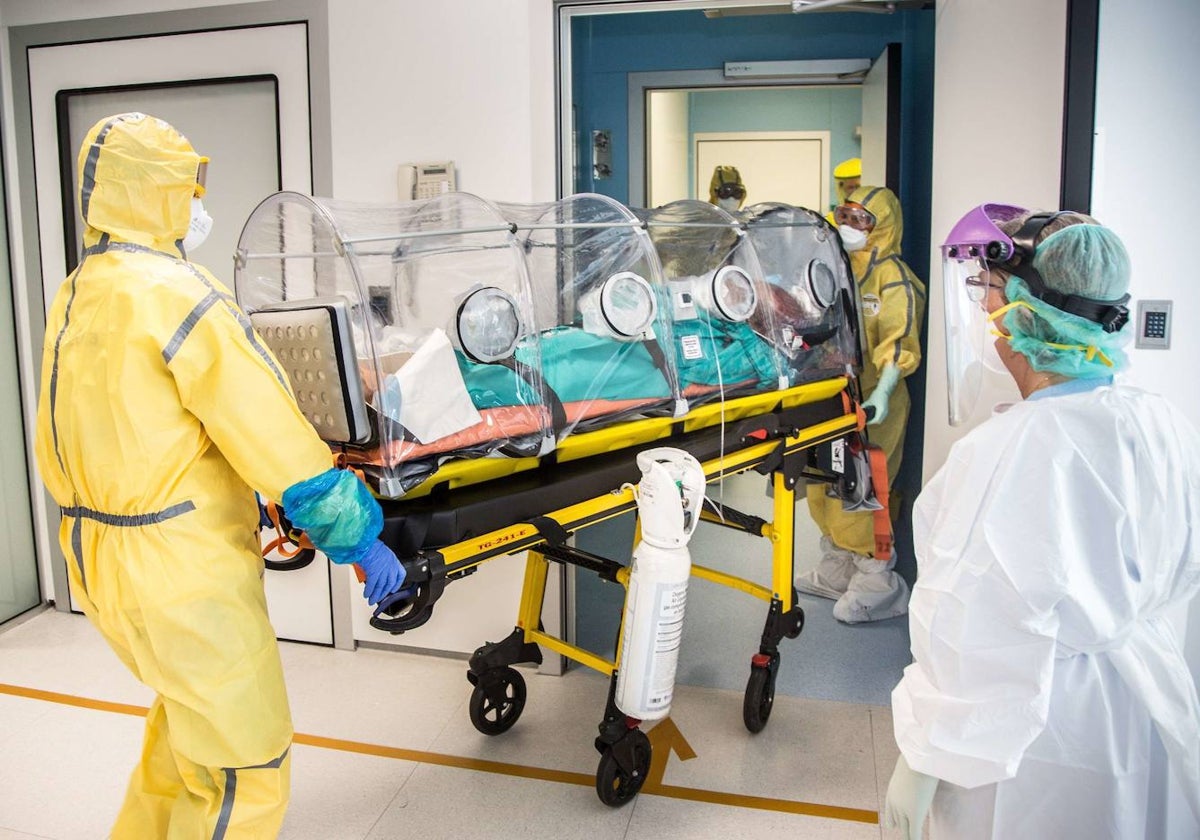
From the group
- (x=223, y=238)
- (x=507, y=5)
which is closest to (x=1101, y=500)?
(x=507, y=5)

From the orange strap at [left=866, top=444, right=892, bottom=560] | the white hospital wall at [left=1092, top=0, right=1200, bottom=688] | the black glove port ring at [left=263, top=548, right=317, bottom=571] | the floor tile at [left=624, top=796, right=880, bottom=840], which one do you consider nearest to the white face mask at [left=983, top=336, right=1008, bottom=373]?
the white hospital wall at [left=1092, top=0, right=1200, bottom=688]

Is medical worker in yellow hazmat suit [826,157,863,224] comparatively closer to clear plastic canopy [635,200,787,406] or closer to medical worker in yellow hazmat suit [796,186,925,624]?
medical worker in yellow hazmat suit [796,186,925,624]

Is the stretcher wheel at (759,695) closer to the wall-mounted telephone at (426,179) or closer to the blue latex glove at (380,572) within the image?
the blue latex glove at (380,572)

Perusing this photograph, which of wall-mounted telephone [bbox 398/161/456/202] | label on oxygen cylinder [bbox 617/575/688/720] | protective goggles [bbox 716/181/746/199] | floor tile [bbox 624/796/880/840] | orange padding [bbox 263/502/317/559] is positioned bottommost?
floor tile [bbox 624/796/880/840]

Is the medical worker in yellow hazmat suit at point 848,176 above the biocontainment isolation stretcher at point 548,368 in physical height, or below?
above

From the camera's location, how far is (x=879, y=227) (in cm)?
357

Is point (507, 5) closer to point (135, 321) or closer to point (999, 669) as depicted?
point (135, 321)

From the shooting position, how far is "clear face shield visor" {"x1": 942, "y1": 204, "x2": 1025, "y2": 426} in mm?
1556

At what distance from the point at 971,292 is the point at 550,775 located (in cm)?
175

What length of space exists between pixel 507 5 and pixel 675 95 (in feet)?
5.65

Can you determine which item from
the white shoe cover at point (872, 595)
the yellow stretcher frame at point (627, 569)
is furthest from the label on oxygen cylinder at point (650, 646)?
the white shoe cover at point (872, 595)

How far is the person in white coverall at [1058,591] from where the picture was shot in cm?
131

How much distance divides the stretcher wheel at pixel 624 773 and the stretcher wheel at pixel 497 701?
0.47 meters

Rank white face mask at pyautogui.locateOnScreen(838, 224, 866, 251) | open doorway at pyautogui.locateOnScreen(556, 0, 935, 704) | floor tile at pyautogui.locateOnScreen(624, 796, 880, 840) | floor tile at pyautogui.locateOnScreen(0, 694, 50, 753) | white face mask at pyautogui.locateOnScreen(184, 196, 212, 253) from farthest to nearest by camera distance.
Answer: open doorway at pyautogui.locateOnScreen(556, 0, 935, 704) < white face mask at pyautogui.locateOnScreen(838, 224, 866, 251) < floor tile at pyautogui.locateOnScreen(0, 694, 50, 753) < floor tile at pyautogui.locateOnScreen(624, 796, 880, 840) < white face mask at pyautogui.locateOnScreen(184, 196, 212, 253)
